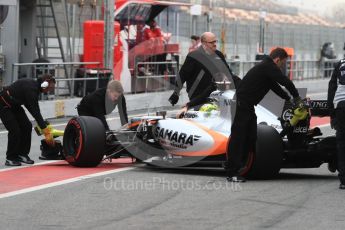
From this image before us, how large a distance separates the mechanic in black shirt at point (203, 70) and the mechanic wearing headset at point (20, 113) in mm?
1896

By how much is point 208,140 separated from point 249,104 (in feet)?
2.78

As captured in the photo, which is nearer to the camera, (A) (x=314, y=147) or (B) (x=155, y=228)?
(B) (x=155, y=228)

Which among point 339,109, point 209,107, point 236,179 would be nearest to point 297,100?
point 339,109

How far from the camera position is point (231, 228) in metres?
8.98

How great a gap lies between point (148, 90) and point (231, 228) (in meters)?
20.0

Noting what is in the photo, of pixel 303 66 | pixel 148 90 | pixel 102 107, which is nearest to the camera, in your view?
pixel 102 107

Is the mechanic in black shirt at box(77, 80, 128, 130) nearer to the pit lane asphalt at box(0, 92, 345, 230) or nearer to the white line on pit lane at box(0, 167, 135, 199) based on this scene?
the white line on pit lane at box(0, 167, 135, 199)

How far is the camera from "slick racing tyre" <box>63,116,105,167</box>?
43.4ft

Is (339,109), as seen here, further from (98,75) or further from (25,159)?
(98,75)

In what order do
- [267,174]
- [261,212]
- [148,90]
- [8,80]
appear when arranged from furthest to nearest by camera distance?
[148,90] < [8,80] < [267,174] < [261,212]

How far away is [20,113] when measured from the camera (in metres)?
14.2

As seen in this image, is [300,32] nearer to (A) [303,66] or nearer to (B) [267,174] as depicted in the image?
(A) [303,66]

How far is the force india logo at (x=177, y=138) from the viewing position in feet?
42.0

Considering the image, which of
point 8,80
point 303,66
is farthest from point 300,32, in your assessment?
point 8,80
